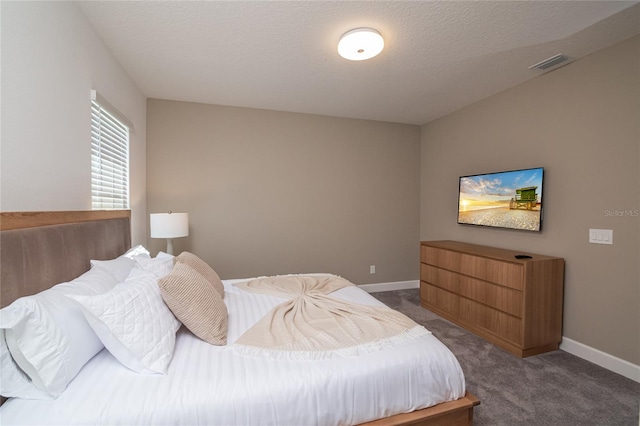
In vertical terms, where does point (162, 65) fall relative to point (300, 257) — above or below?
above

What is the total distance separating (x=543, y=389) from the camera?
6.63 feet

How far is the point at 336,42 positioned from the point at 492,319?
289 cm

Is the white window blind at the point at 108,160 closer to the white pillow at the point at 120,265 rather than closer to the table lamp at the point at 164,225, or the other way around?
the table lamp at the point at 164,225

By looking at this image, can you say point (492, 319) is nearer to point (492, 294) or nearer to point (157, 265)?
point (492, 294)

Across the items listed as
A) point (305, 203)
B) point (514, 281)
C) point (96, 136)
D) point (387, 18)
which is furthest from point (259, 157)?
point (514, 281)

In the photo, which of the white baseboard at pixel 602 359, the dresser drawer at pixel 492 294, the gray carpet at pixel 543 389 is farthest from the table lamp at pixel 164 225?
the white baseboard at pixel 602 359

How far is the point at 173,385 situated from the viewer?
44.0 inches

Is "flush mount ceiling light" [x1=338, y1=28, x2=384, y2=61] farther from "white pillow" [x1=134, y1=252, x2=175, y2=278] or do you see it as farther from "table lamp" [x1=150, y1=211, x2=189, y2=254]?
"table lamp" [x1=150, y1=211, x2=189, y2=254]

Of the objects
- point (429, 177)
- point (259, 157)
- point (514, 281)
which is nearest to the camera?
point (514, 281)

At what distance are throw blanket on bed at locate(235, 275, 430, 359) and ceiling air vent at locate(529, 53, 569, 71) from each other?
8.59ft

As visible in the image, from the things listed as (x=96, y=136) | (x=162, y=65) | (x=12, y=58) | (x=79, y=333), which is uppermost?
(x=162, y=65)

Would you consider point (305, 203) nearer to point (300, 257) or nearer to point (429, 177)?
point (300, 257)

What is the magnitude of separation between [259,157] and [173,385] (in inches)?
121

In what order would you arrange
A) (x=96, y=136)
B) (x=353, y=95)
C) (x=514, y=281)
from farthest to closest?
(x=353, y=95), (x=514, y=281), (x=96, y=136)
